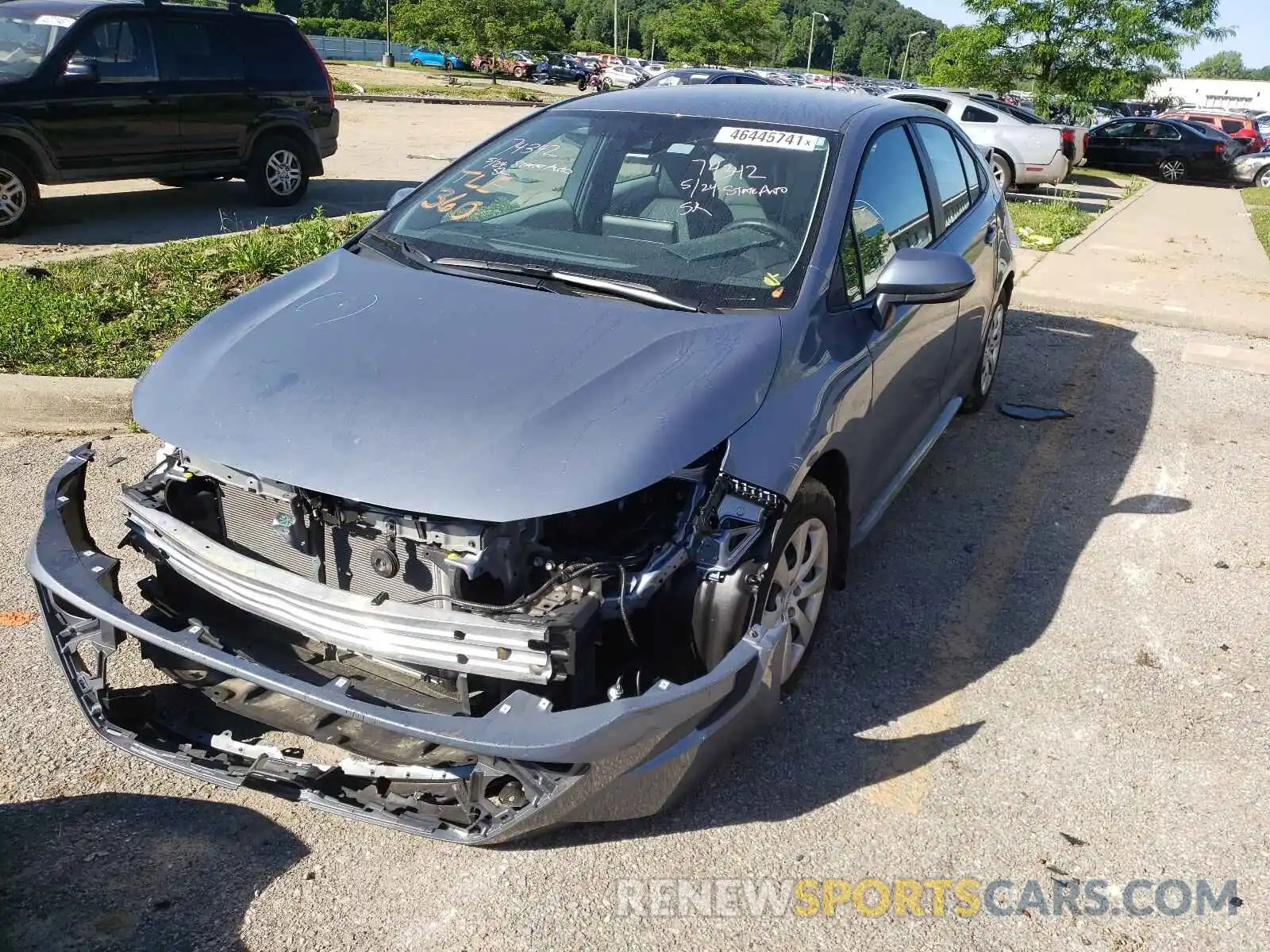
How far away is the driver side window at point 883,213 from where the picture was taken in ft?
12.3

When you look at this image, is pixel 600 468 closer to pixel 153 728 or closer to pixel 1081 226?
pixel 153 728

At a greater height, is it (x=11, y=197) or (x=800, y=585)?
(x=11, y=197)

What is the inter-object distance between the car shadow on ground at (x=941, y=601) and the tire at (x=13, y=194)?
7778mm

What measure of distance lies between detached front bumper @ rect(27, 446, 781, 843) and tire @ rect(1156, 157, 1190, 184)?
1043 inches

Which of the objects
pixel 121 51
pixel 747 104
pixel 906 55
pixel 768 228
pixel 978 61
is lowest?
pixel 768 228

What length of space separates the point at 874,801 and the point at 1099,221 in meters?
14.3

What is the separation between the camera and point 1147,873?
9.41 ft

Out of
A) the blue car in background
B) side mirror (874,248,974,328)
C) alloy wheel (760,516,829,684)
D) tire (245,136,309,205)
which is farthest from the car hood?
the blue car in background

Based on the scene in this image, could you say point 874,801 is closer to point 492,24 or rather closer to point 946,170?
point 946,170

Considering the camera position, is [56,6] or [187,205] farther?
[187,205]

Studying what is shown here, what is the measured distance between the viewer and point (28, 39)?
9.37 m

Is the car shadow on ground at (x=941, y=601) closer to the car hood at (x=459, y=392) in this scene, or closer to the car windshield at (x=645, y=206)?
the car hood at (x=459, y=392)

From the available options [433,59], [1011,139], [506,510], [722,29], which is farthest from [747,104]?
[433,59]

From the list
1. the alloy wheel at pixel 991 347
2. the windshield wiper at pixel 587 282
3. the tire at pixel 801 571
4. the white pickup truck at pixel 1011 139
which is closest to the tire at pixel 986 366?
the alloy wheel at pixel 991 347
